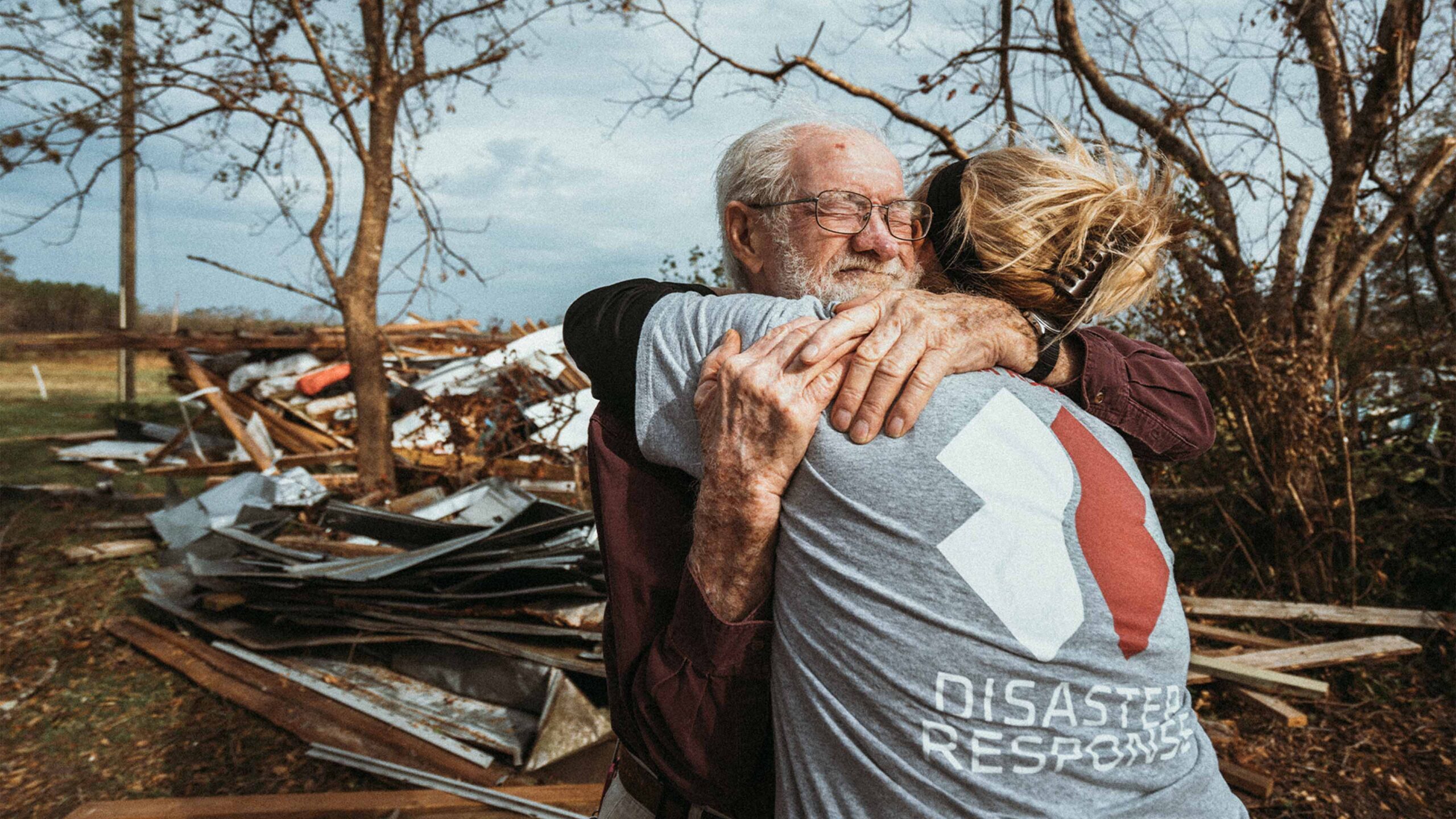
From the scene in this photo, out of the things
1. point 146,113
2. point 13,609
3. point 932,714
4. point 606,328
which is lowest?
point 13,609

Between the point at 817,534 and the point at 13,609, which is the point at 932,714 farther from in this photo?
the point at 13,609

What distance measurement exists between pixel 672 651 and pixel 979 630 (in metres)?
0.55

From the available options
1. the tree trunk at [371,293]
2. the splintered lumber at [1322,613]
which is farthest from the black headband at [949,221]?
the tree trunk at [371,293]

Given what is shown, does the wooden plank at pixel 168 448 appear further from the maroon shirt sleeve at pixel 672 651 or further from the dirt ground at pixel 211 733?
Result: the maroon shirt sleeve at pixel 672 651

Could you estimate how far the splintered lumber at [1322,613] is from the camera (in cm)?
503

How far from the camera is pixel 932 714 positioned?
3.58 feet

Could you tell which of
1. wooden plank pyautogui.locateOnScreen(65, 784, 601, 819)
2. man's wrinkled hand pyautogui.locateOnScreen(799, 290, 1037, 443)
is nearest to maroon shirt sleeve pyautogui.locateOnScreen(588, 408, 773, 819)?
man's wrinkled hand pyautogui.locateOnScreen(799, 290, 1037, 443)

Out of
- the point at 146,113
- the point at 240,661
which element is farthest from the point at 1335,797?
the point at 146,113

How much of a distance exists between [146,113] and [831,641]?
8.44 meters

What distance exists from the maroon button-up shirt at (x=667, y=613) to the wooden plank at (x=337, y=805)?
2.09 metres

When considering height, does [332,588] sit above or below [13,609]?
above

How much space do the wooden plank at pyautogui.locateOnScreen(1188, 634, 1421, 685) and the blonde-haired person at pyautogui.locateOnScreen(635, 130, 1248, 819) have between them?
408 centimetres

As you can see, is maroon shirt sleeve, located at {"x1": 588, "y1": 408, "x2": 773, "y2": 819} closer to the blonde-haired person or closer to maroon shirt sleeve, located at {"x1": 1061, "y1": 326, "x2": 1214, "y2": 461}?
the blonde-haired person

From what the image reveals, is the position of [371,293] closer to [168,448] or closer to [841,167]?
[168,448]
